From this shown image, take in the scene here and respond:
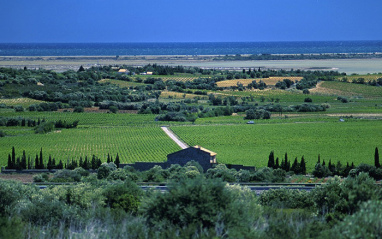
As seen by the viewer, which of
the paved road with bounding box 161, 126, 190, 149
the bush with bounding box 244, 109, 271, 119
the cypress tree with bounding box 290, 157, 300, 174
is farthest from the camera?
the bush with bounding box 244, 109, 271, 119

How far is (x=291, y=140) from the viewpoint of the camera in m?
56.4

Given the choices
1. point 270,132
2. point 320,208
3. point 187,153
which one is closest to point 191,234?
point 320,208

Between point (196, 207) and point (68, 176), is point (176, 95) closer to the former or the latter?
point (68, 176)

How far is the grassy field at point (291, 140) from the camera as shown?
1868 inches

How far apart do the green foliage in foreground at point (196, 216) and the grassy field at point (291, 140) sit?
2333 centimetres

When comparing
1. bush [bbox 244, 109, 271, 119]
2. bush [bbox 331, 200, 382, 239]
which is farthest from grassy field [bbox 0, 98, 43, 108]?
bush [bbox 331, 200, 382, 239]

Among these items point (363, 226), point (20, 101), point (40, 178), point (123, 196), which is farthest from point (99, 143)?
point (363, 226)

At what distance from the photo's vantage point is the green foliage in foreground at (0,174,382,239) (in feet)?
49.6

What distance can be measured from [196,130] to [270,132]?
327 inches

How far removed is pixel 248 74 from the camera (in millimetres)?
132375

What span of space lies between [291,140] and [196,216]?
4132 centimetres

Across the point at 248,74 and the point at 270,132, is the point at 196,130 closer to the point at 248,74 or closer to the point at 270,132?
the point at 270,132

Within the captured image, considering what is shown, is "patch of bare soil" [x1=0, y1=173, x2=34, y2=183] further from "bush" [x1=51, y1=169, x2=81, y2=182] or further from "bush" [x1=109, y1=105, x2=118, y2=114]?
"bush" [x1=109, y1=105, x2=118, y2=114]

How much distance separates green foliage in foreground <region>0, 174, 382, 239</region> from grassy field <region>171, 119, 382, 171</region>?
919 inches
